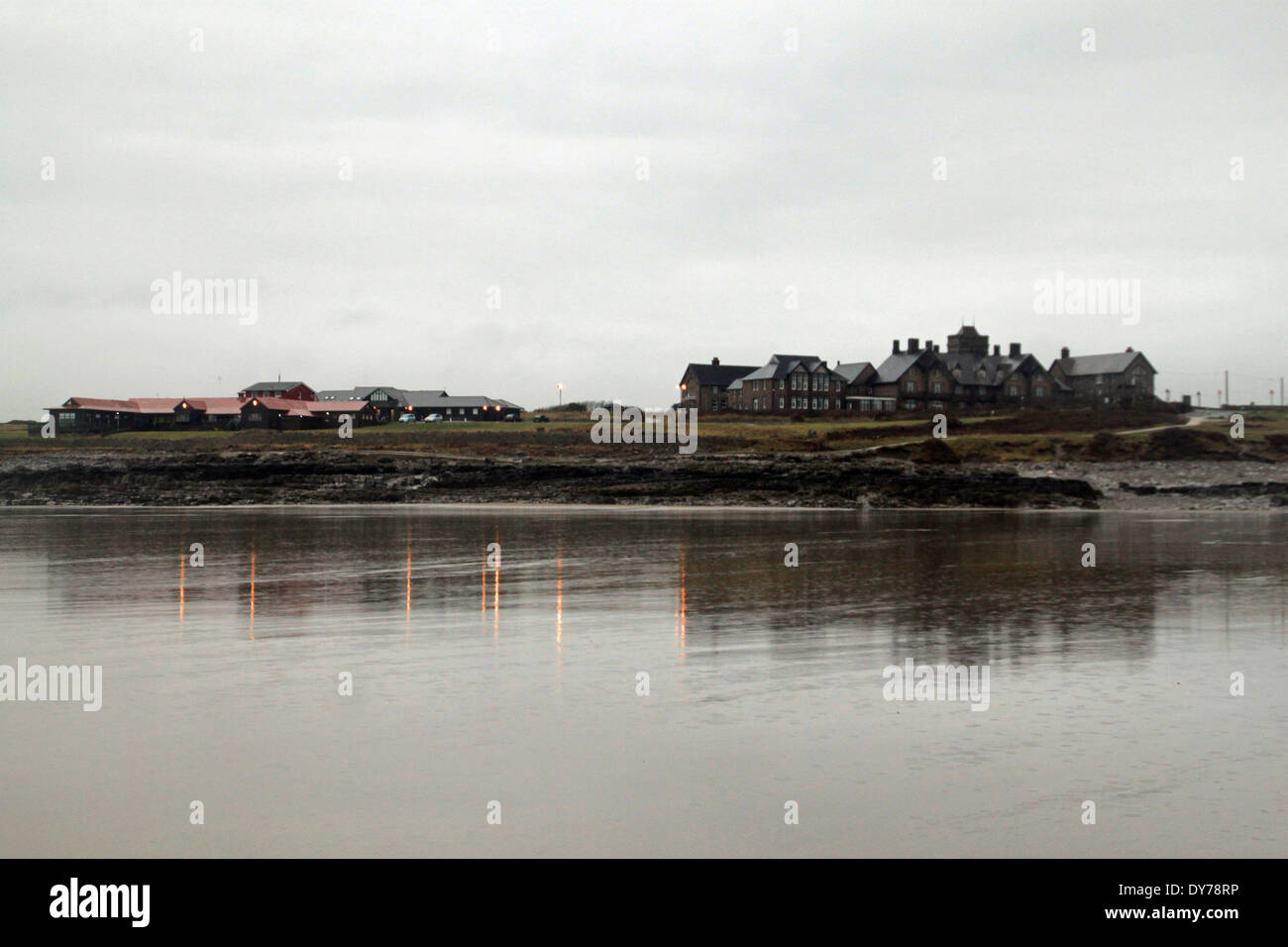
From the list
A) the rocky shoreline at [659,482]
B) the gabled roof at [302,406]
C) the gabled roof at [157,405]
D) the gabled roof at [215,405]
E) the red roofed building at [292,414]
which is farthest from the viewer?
the gabled roof at [157,405]

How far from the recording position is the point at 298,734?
11.1m

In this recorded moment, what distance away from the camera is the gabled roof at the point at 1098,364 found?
120375mm

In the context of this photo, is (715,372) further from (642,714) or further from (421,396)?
Answer: (642,714)

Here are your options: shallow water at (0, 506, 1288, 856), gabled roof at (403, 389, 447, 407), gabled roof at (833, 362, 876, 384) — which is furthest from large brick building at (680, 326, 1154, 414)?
shallow water at (0, 506, 1288, 856)

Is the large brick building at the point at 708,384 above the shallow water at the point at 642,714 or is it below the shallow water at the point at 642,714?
above

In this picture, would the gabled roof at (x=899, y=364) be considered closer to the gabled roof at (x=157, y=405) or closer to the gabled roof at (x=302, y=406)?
the gabled roof at (x=302, y=406)

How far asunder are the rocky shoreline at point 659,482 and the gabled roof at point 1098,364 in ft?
169

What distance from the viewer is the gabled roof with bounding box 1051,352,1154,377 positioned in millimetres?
120375

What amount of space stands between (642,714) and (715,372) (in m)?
116

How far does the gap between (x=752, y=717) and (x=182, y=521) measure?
143 feet

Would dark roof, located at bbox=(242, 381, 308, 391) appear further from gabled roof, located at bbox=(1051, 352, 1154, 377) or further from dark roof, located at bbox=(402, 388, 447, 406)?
gabled roof, located at bbox=(1051, 352, 1154, 377)

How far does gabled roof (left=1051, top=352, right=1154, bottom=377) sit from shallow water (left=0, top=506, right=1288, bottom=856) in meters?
102

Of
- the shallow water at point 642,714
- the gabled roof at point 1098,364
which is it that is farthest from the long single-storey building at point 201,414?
the shallow water at point 642,714

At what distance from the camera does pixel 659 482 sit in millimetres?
68250
